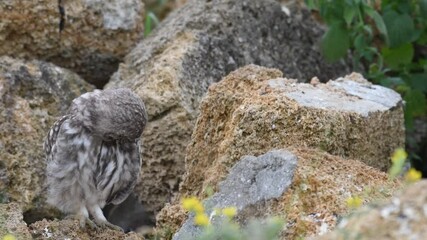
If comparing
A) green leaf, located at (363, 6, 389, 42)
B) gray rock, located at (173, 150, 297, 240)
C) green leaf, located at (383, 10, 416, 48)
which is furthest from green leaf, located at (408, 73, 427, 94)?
gray rock, located at (173, 150, 297, 240)

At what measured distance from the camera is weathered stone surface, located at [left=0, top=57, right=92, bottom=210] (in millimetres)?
5766

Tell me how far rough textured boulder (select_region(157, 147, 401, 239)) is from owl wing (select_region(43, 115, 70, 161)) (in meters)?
1.57

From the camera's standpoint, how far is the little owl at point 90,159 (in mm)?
5098

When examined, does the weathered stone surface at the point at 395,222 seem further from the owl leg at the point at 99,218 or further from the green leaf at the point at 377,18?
the green leaf at the point at 377,18

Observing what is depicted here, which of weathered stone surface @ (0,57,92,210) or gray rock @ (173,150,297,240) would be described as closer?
gray rock @ (173,150,297,240)

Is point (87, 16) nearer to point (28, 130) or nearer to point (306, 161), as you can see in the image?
point (28, 130)

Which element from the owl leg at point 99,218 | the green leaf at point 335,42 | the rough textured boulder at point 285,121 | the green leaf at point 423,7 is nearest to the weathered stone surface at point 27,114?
the owl leg at point 99,218

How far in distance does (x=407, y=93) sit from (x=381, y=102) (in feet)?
4.50

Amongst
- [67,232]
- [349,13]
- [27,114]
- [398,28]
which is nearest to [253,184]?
[67,232]

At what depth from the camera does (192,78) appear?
6.09 m

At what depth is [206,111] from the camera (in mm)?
5270

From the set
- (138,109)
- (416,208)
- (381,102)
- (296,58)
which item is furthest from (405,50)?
(416,208)

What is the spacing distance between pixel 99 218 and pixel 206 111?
2.64 feet

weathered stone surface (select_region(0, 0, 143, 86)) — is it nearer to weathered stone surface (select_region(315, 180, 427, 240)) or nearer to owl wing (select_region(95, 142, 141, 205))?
owl wing (select_region(95, 142, 141, 205))
